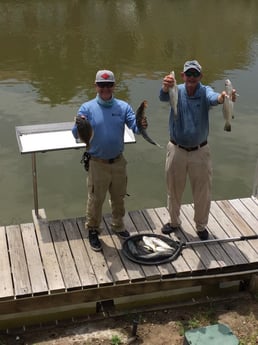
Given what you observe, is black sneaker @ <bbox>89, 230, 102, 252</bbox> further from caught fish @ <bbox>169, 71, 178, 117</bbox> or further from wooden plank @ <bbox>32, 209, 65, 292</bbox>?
caught fish @ <bbox>169, 71, 178, 117</bbox>

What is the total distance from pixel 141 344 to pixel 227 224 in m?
2.20

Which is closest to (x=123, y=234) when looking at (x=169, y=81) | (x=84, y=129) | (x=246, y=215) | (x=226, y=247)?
(x=226, y=247)

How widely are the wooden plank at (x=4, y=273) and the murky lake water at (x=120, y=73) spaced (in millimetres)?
2136

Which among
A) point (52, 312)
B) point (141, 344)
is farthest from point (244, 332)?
point (52, 312)

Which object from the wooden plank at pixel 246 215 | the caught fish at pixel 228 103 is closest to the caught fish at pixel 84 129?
the caught fish at pixel 228 103

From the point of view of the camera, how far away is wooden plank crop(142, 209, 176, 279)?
544 cm

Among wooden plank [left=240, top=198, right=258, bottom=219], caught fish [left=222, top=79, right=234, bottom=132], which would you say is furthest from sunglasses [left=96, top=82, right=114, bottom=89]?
wooden plank [left=240, top=198, right=258, bottom=219]

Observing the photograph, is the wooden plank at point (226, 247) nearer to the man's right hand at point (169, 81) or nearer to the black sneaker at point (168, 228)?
the black sneaker at point (168, 228)

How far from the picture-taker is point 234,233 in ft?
20.5

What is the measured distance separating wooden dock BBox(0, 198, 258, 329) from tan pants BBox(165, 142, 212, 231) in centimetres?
56

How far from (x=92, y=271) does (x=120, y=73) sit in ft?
40.7

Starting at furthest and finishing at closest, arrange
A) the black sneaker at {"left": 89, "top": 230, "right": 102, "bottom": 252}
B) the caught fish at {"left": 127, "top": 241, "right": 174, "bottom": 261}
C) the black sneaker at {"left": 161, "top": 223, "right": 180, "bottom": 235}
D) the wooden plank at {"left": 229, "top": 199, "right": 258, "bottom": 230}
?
the wooden plank at {"left": 229, "top": 199, "right": 258, "bottom": 230}
the black sneaker at {"left": 161, "top": 223, "right": 180, "bottom": 235}
the black sneaker at {"left": 89, "top": 230, "right": 102, "bottom": 252}
the caught fish at {"left": 127, "top": 241, "right": 174, "bottom": 261}

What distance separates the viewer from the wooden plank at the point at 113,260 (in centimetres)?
529

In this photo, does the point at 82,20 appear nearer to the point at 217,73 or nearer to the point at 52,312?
the point at 217,73
